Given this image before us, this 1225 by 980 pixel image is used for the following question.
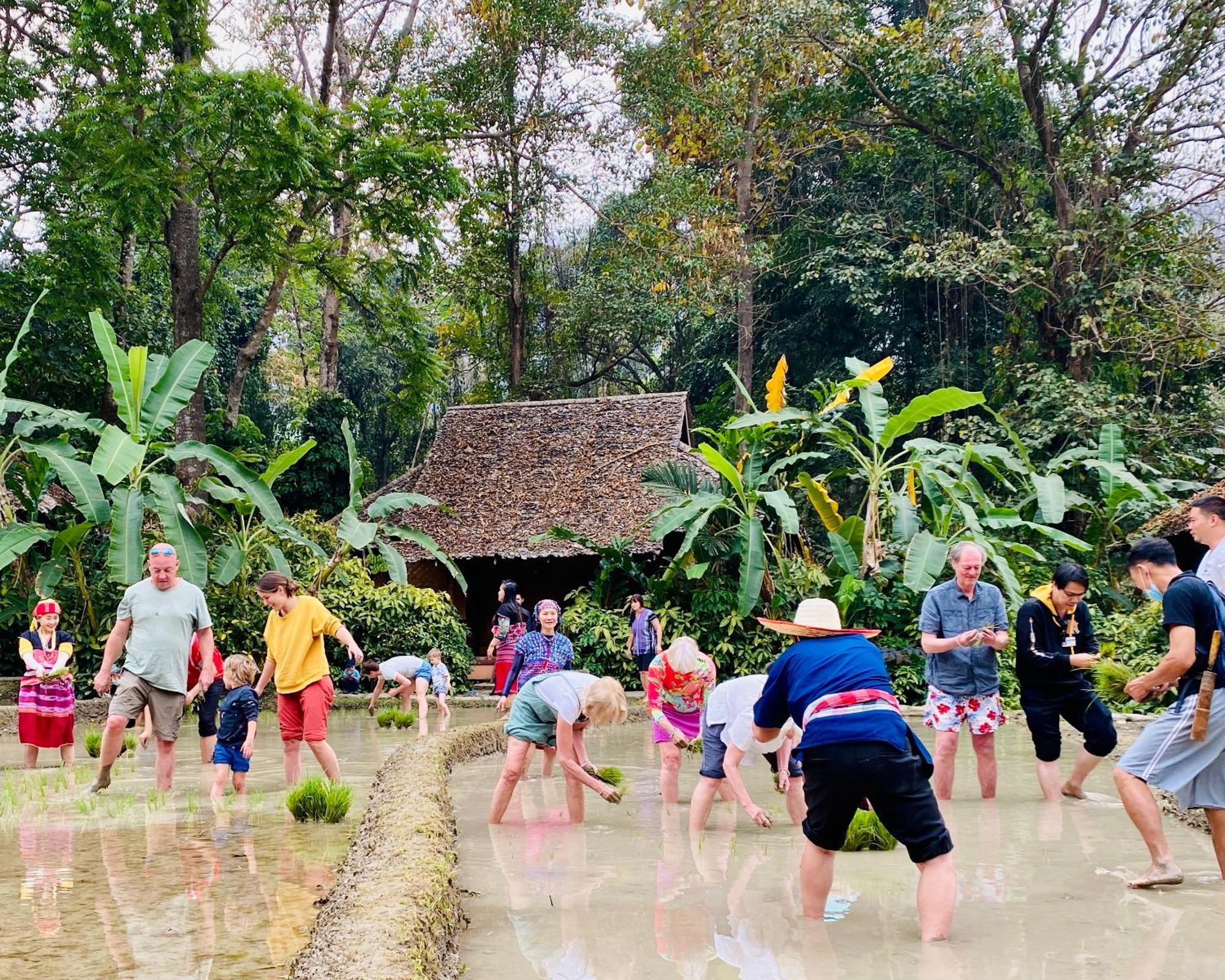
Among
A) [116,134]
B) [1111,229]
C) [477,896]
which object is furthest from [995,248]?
[477,896]

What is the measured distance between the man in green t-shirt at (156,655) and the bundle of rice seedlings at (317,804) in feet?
5.35

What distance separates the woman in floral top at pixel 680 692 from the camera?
743cm

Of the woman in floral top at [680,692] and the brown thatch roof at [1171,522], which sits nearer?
the woman in floral top at [680,692]

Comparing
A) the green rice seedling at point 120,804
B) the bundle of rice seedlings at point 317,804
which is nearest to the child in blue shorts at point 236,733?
the green rice seedling at point 120,804

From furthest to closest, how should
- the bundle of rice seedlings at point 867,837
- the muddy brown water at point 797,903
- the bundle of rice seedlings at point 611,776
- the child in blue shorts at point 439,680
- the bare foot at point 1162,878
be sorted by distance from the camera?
the child in blue shorts at point 439,680 < the bundle of rice seedlings at point 611,776 < the bundle of rice seedlings at point 867,837 < the bare foot at point 1162,878 < the muddy brown water at point 797,903

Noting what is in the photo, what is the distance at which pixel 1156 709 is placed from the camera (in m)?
13.2

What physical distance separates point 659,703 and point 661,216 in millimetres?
18186

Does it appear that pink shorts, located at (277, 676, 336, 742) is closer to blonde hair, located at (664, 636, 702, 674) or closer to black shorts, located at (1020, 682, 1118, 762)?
blonde hair, located at (664, 636, 702, 674)

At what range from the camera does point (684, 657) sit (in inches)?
291

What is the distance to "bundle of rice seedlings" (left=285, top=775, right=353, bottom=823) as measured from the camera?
6781 mm

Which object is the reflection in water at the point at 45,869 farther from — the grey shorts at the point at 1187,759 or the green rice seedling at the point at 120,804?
the grey shorts at the point at 1187,759

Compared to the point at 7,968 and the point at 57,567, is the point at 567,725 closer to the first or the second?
the point at 7,968

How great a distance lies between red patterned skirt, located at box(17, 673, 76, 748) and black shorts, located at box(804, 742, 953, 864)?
23.9ft

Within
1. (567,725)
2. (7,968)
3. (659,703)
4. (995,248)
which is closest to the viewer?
(7,968)
